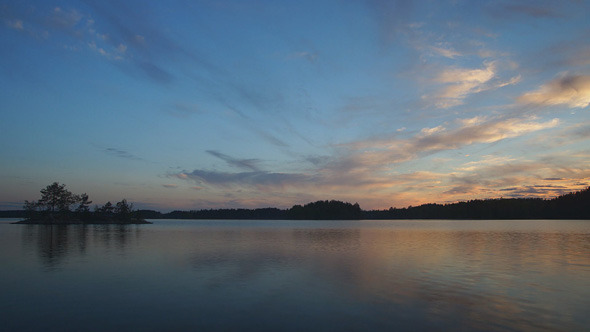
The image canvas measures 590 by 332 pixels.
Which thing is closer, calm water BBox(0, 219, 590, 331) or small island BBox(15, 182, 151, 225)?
calm water BBox(0, 219, 590, 331)

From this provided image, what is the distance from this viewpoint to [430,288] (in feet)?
77.2

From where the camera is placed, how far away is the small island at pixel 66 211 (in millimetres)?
145375

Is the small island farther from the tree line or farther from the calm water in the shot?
the calm water

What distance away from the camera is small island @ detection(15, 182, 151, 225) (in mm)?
145375

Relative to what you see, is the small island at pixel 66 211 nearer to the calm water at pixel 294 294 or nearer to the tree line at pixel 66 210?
the tree line at pixel 66 210

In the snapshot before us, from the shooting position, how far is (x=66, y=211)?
151 metres

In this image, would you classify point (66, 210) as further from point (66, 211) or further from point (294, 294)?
point (294, 294)

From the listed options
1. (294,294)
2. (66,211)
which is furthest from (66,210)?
(294,294)

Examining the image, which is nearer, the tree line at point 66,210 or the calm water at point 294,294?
the calm water at point 294,294

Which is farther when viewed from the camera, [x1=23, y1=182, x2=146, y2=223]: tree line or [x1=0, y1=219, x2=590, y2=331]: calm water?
[x1=23, y1=182, x2=146, y2=223]: tree line

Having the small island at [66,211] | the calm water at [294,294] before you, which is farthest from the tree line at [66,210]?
the calm water at [294,294]

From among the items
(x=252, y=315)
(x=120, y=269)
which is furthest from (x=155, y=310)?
(x=120, y=269)

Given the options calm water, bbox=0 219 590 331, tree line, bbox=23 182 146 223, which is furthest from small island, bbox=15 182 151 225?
calm water, bbox=0 219 590 331

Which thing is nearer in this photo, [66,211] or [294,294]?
[294,294]
